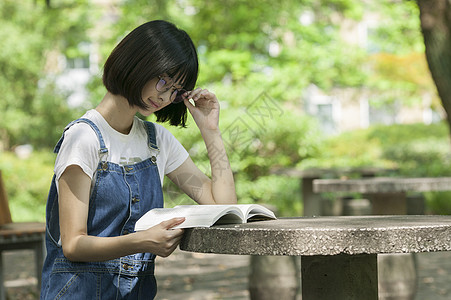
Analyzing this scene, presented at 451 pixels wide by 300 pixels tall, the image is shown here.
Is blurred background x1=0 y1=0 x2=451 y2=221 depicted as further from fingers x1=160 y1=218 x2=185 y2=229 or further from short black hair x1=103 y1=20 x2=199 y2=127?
fingers x1=160 y1=218 x2=185 y2=229

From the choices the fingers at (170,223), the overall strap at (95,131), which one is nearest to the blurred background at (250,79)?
the overall strap at (95,131)

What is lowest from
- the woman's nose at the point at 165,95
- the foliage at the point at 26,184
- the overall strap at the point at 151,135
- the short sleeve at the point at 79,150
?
the foliage at the point at 26,184

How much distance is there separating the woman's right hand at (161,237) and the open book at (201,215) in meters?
0.03

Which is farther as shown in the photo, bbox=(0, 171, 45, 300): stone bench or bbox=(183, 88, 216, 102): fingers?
bbox=(0, 171, 45, 300): stone bench

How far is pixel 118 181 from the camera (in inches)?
87.4

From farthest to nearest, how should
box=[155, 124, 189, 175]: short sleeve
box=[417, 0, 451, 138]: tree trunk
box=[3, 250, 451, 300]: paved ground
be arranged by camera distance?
1. box=[417, 0, 451, 138]: tree trunk
2. box=[3, 250, 451, 300]: paved ground
3. box=[155, 124, 189, 175]: short sleeve

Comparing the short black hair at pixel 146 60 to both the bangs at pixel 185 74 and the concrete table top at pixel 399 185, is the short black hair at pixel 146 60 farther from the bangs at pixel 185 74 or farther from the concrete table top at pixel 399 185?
the concrete table top at pixel 399 185

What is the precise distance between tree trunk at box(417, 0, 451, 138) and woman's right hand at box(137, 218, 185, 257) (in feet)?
16.1

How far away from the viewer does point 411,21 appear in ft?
52.4

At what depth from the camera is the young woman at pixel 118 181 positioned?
2035 mm

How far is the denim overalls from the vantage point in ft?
6.99

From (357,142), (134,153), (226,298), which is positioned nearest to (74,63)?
(357,142)

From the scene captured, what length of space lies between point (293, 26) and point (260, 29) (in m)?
0.77

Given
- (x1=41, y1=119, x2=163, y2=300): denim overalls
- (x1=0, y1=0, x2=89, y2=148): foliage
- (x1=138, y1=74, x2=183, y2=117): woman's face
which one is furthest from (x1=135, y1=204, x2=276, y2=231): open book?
(x1=0, y1=0, x2=89, y2=148): foliage
